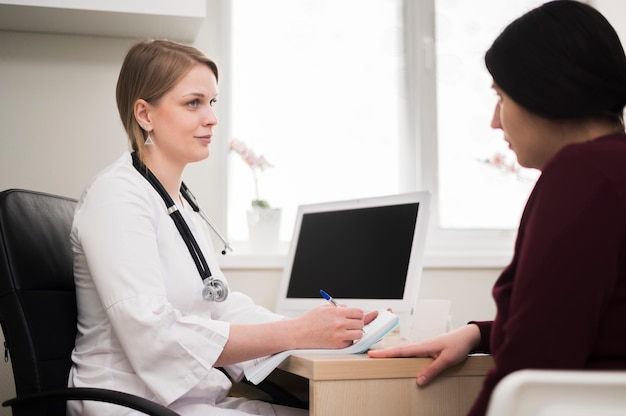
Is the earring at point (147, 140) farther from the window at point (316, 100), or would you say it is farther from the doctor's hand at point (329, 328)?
the window at point (316, 100)

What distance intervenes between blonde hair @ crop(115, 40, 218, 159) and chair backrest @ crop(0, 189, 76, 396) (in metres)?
0.26

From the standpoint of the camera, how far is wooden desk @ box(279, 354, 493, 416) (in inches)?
42.8

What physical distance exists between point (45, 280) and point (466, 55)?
77.0 inches

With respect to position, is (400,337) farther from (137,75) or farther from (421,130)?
(421,130)

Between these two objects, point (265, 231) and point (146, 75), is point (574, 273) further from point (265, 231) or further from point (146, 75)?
point (265, 231)

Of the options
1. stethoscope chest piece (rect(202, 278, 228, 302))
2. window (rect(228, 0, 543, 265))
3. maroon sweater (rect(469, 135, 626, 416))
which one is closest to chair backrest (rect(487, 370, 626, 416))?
maroon sweater (rect(469, 135, 626, 416))

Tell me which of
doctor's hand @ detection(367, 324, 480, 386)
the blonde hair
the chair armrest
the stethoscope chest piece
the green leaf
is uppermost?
the blonde hair

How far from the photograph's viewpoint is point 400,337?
167 cm

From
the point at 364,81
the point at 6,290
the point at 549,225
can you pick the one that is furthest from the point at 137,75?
the point at 364,81

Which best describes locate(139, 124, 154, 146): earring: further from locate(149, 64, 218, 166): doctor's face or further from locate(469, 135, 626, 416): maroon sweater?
locate(469, 135, 626, 416): maroon sweater

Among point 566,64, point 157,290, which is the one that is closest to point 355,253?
point 157,290

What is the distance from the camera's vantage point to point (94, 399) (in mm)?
1100

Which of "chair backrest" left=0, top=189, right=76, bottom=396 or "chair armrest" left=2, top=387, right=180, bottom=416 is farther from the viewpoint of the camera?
"chair backrest" left=0, top=189, right=76, bottom=396

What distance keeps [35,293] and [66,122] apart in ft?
3.54
